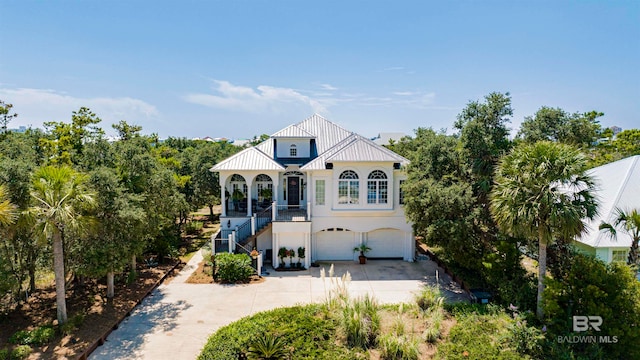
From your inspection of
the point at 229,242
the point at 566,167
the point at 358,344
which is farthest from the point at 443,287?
the point at 229,242

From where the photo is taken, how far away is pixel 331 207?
21.4m

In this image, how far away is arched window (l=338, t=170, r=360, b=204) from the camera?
69.5 feet

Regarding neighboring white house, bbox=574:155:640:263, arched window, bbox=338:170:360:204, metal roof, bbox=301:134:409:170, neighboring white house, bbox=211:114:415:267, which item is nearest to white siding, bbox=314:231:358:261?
neighboring white house, bbox=211:114:415:267

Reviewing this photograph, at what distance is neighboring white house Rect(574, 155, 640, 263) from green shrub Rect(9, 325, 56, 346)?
20.7 meters

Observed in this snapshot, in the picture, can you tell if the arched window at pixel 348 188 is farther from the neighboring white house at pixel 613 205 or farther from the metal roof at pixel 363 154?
the neighboring white house at pixel 613 205

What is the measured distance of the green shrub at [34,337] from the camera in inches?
463

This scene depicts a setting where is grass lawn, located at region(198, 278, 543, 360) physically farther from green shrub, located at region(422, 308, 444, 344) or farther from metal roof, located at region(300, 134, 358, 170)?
metal roof, located at region(300, 134, 358, 170)

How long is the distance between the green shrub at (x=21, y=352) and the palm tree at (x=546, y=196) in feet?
53.1

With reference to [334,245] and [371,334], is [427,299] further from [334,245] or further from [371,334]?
[334,245]

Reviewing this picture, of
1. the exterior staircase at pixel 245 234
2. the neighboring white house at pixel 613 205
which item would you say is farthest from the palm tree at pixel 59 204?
the neighboring white house at pixel 613 205

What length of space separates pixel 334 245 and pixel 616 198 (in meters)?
14.9

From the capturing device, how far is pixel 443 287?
18031 millimetres

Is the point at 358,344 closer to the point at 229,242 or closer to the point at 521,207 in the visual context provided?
the point at 521,207

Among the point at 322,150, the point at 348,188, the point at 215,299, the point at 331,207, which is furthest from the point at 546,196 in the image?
the point at 322,150
